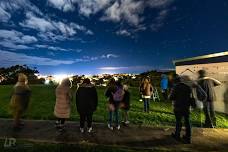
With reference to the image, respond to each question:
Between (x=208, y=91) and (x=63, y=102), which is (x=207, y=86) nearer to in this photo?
(x=208, y=91)

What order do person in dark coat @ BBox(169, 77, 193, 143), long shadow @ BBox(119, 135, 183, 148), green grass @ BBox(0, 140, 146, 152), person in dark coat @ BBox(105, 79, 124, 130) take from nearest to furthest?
green grass @ BBox(0, 140, 146, 152) < long shadow @ BBox(119, 135, 183, 148) < person in dark coat @ BBox(169, 77, 193, 143) < person in dark coat @ BBox(105, 79, 124, 130)

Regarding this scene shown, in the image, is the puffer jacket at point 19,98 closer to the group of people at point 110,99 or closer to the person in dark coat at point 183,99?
the group of people at point 110,99

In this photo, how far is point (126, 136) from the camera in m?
8.94

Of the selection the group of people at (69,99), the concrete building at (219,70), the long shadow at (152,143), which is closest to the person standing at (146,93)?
the concrete building at (219,70)

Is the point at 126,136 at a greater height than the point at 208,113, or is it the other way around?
the point at 208,113

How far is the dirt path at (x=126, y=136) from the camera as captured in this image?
8.08m

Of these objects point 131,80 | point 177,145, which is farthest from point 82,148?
point 131,80

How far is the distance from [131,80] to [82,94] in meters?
25.0

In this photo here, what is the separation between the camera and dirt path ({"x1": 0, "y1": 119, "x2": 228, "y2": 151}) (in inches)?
318

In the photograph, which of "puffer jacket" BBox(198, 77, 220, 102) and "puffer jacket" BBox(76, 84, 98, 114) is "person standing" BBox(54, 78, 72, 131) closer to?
"puffer jacket" BBox(76, 84, 98, 114)

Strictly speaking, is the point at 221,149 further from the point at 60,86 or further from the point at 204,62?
the point at 204,62

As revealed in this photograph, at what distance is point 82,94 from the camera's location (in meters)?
9.05

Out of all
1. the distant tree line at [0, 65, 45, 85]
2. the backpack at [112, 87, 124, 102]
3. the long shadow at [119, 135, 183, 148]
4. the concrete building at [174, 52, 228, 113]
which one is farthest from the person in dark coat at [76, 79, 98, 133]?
the distant tree line at [0, 65, 45, 85]

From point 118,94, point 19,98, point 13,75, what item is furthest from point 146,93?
point 13,75
